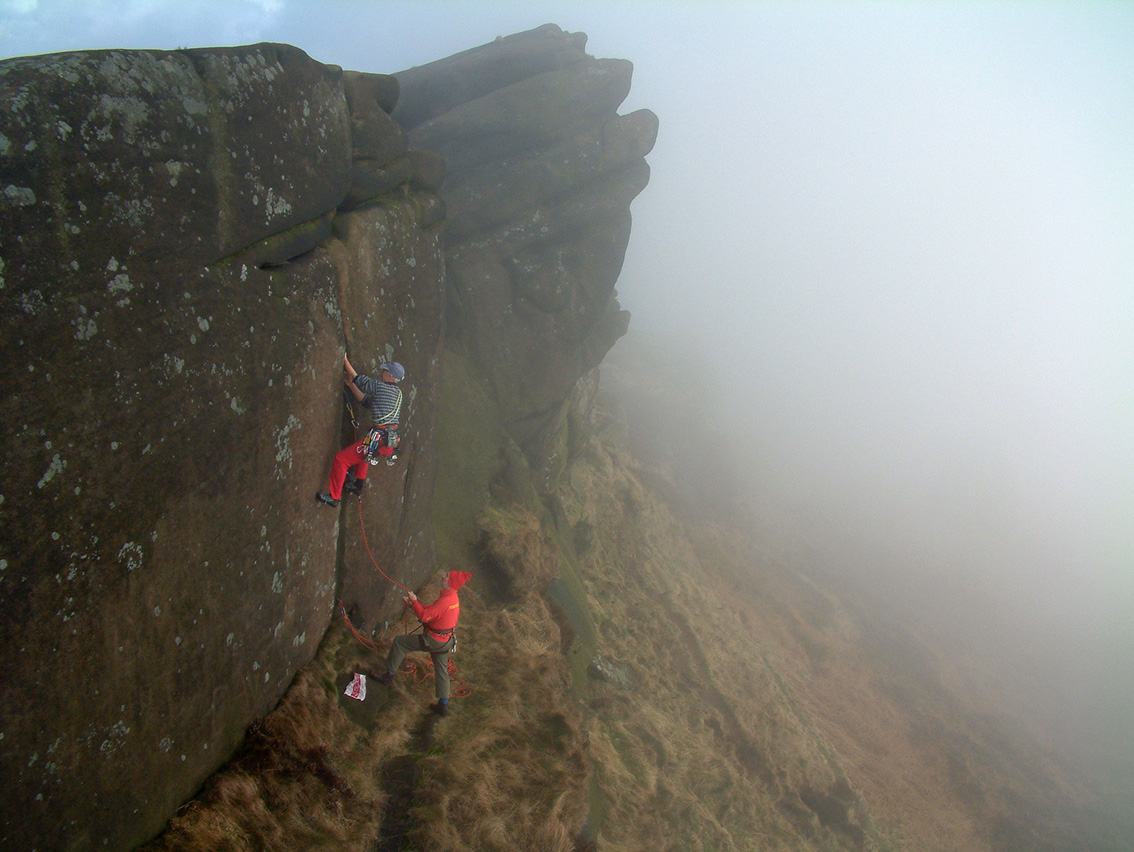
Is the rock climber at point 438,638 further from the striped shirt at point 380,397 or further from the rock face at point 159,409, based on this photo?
the striped shirt at point 380,397

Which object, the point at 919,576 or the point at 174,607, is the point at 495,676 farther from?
the point at 919,576

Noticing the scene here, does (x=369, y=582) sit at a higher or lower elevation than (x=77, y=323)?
lower

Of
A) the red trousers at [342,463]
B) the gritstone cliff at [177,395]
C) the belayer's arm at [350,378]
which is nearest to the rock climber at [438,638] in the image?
the gritstone cliff at [177,395]

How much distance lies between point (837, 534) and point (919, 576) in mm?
7620

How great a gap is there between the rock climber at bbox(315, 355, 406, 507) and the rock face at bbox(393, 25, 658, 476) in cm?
878

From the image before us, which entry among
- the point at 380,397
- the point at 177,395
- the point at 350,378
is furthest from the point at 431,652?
the point at 177,395

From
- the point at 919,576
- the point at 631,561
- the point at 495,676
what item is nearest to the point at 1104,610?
the point at 919,576

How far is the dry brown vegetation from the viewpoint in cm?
813

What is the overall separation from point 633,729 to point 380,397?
41.3 feet

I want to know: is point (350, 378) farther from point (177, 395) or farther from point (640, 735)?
point (640, 735)

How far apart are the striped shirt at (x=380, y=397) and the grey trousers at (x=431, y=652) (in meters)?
4.06

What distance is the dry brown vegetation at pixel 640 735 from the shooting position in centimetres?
813

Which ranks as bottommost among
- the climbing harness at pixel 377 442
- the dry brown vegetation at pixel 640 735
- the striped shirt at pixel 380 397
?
the dry brown vegetation at pixel 640 735

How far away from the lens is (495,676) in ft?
38.8
